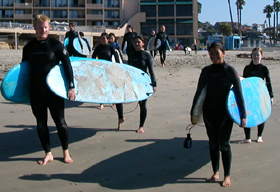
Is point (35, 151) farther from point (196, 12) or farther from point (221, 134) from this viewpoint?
point (196, 12)

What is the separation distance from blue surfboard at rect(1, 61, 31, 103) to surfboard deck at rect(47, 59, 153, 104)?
439 millimetres

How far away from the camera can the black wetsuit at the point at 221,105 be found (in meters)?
4.21

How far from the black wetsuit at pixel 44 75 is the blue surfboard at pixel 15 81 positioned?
0.14 meters

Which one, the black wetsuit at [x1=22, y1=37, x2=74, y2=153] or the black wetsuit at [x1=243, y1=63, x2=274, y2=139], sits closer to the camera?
the black wetsuit at [x1=22, y1=37, x2=74, y2=153]

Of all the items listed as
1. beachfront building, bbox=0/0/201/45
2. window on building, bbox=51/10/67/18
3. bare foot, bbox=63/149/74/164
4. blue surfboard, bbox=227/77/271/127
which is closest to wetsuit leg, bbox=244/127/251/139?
blue surfboard, bbox=227/77/271/127

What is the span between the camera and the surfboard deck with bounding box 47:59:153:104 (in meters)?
4.89

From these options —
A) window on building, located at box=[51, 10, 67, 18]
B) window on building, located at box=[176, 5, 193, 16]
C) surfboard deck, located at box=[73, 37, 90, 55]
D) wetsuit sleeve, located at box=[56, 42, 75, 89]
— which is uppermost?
window on building, located at box=[176, 5, 193, 16]

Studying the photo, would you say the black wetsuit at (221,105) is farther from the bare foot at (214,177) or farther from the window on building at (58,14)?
the window on building at (58,14)

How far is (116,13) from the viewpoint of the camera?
7506 cm

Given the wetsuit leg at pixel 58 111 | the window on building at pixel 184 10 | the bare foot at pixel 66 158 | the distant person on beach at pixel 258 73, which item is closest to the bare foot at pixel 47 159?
the bare foot at pixel 66 158

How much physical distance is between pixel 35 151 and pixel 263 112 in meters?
3.12

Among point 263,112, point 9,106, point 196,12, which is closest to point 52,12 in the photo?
point 196,12

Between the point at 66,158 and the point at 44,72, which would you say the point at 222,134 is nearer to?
the point at 66,158

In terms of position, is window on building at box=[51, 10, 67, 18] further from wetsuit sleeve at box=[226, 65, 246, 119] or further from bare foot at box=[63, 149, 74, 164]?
wetsuit sleeve at box=[226, 65, 246, 119]
